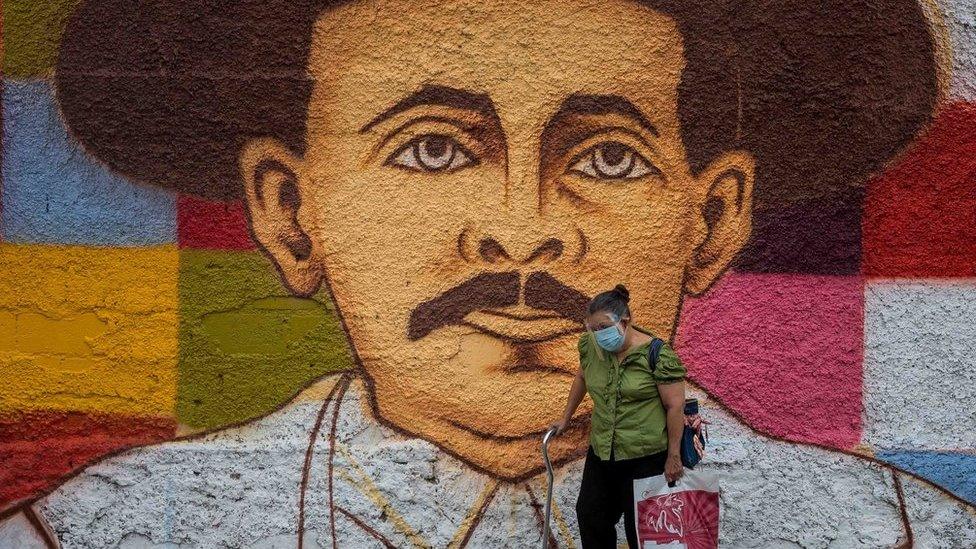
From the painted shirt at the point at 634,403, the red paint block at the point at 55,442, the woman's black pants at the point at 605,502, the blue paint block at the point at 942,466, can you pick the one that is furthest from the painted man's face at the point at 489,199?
the blue paint block at the point at 942,466

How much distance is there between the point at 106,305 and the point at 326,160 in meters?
1.16

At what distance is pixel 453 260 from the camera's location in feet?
Answer: 13.8

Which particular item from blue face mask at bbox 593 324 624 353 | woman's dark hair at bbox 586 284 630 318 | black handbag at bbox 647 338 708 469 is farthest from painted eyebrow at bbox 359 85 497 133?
black handbag at bbox 647 338 708 469

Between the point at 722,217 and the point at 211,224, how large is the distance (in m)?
2.23

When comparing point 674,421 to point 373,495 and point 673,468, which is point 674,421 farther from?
point 373,495

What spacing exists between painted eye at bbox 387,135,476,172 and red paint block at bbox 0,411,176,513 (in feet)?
5.04

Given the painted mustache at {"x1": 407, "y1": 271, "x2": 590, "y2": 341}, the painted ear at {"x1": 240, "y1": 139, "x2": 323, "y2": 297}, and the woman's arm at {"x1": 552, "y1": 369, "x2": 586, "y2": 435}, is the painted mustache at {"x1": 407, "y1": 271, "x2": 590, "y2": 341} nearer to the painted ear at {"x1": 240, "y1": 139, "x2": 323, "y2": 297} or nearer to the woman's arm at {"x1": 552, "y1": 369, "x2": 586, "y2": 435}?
the woman's arm at {"x1": 552, "y1": 369, "x2": 586, "y2": 435}

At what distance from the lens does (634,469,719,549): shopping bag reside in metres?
3.52

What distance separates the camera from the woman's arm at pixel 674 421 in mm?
3453

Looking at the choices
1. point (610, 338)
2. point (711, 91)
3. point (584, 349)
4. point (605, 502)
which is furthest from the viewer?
point (711, 91)

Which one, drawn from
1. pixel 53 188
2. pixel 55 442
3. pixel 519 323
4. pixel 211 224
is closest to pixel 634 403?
pixel 519 323

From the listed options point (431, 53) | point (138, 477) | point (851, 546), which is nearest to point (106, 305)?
point (138, 477)

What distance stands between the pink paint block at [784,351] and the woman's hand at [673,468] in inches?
30.8

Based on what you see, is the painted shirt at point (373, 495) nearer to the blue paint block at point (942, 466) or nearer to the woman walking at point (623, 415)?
the blue paint block at point (942, 466)
